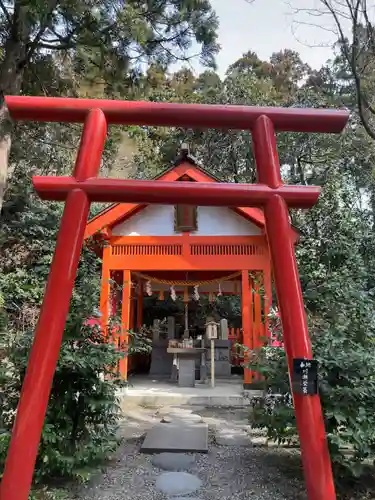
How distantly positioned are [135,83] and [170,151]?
37.8 feet

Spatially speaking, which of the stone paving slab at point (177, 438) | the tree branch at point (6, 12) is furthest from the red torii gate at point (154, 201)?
the tree branch at point (6, 12)

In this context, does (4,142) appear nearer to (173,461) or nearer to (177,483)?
(173,461)

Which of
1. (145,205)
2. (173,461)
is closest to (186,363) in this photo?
(145,205)

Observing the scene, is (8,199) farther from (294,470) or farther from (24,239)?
(294,470)

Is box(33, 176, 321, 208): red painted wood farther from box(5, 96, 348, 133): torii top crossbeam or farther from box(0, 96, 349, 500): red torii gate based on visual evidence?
box(5, 96, 348, 133): torii top crossbeam

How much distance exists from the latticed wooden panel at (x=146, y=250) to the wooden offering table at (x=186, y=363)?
2342mm

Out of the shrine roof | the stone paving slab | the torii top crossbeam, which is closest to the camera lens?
the torii top crossbeam

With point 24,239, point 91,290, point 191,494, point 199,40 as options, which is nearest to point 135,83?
A: point 199,40

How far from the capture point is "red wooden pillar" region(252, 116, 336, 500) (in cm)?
304

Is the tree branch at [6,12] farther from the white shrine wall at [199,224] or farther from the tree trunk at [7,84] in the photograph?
the white shrine wall at [199,224]

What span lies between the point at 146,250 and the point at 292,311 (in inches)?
244

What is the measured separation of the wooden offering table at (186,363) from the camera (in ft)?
30.5

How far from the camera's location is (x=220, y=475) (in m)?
4.28

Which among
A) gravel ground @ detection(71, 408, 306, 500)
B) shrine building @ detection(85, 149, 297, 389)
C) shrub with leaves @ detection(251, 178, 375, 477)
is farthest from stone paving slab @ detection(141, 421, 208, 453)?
shrine building @ detection(85, 149, 297, 389)
